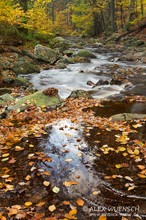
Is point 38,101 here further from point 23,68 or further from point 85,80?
point 23,68

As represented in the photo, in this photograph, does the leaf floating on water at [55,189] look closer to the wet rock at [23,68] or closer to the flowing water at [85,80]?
the flowing water at [85,80]

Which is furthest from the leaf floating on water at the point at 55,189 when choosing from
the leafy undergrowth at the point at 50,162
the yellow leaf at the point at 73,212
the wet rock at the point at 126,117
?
the wet rock at the point at 126,117

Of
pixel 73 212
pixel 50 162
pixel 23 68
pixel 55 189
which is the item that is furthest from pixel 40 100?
pixel 23 68

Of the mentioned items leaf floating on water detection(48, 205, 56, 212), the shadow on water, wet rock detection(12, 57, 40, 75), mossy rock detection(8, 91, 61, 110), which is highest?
leaf floating on water detection(48, 205, 56, 212)


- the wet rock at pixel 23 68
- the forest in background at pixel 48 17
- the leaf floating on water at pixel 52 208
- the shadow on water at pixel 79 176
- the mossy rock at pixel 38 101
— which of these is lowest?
the wet rock at pixel 23 68

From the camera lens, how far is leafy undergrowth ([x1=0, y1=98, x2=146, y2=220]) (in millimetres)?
3553

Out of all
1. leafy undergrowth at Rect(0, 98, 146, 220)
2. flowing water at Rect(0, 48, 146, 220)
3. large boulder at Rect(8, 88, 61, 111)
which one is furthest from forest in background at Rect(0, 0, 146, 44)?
flowing water at Rect(0, 48, 146, 220)

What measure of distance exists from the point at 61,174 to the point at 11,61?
1194 cm

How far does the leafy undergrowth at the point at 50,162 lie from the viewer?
355 centimetres

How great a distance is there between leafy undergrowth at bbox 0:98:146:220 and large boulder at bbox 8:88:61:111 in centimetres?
62

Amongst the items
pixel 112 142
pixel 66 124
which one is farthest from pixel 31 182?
pixel 66 124

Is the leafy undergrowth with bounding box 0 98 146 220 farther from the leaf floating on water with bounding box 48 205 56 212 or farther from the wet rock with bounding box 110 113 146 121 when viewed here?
the wet rock with bounding box 110 113 146 121

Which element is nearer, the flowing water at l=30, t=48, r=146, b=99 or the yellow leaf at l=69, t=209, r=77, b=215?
the yellow leaf at l=69, t=209, r=77, b=215

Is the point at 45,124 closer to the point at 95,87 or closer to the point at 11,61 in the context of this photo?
the point at 95,87
